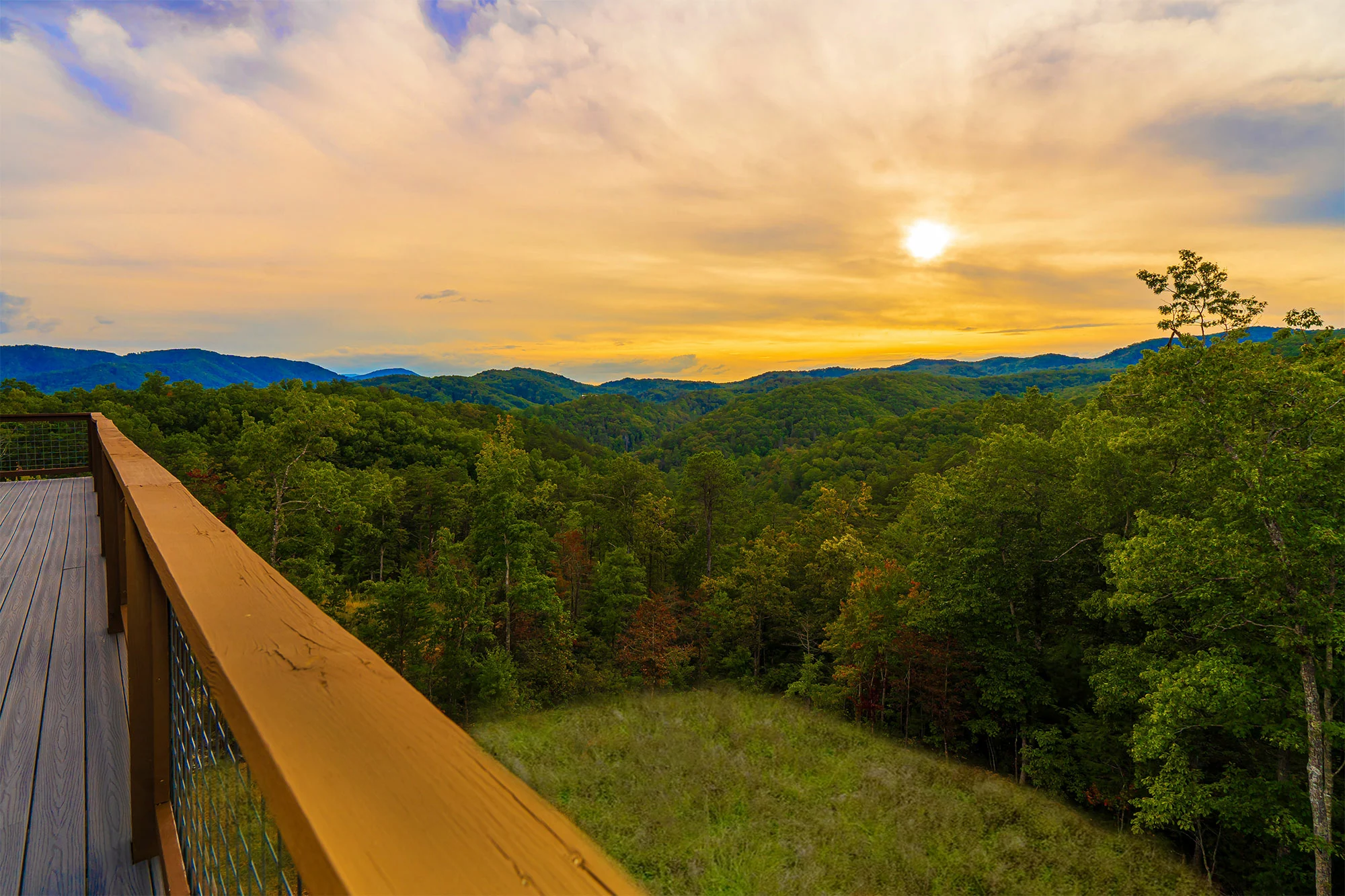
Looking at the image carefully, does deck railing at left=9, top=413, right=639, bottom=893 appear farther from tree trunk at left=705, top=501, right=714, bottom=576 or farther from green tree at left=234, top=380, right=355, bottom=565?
tree trunk at left=705, top=501, right=714, bottom=576

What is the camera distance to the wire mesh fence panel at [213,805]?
2.92 feet

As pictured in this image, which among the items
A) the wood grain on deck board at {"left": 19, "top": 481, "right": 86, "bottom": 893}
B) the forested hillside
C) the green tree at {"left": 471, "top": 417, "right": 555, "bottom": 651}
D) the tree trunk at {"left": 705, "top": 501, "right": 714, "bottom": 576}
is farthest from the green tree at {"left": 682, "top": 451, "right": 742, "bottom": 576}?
the wood grain on deck board at {"left": 19, "top": 481, "right": 86, "bottom": 893}

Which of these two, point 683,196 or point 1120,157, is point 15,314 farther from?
point 1120,157

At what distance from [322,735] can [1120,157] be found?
24893 mm

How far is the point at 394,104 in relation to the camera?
39.9 ft

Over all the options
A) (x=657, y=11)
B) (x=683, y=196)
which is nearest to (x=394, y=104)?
(x=657, y=11)

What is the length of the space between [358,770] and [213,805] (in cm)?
117

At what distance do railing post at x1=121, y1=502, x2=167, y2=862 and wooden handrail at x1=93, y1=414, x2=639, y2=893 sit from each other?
33.0 inches

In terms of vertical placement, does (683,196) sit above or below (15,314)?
above

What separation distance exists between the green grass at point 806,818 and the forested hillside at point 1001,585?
2211 mm

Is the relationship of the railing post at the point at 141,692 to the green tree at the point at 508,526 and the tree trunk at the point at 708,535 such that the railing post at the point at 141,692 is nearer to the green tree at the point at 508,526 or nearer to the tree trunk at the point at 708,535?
the green tree at the point at 508,526

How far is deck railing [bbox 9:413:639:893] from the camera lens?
1.73 ft

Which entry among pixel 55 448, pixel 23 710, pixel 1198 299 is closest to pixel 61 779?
pixel 23 710

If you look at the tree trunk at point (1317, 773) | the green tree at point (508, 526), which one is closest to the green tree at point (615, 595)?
the green tree at point (508, 526)
